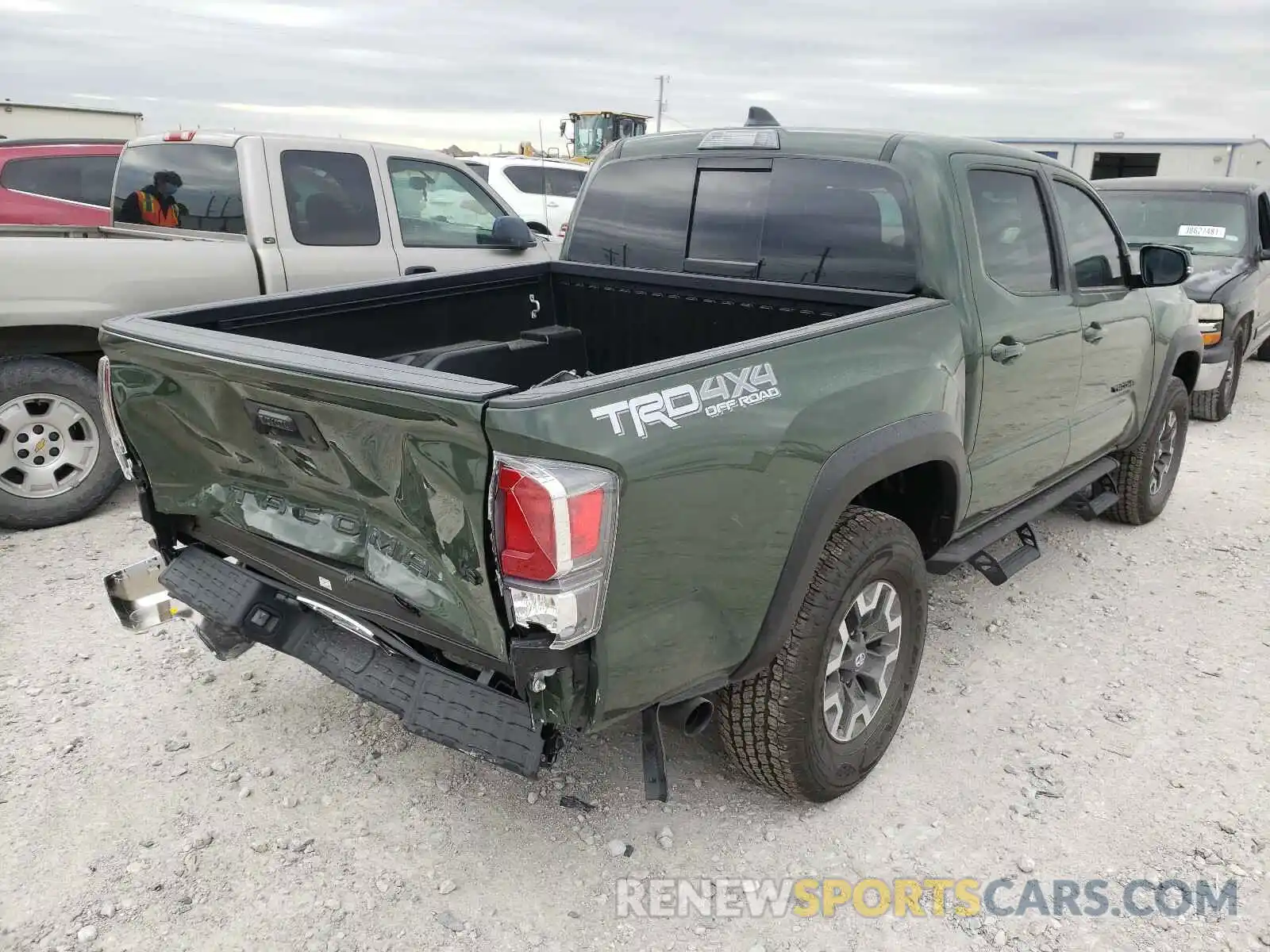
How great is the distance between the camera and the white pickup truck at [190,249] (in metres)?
4.73

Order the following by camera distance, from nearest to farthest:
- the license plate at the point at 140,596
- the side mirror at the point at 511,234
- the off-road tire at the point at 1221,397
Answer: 1. the license plate at the point at 140,596
2. the side mirror at the point at 511,234
3. the off-road tire at the point at 1221,397

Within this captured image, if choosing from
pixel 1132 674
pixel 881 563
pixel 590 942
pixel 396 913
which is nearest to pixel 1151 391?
pixel 1132 674

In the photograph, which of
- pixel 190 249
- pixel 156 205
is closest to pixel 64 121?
A: pixel 156 205

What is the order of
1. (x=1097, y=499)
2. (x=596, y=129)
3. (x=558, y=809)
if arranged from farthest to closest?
1. (x=596, y=129)
2. (x=1097, y=499)
3. (x=558, y=809)

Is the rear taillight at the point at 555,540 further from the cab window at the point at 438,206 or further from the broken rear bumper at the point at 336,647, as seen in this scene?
the cab window at the point at 438,206

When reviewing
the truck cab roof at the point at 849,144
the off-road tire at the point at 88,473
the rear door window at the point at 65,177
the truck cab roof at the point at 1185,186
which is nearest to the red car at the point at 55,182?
the rear door window at the point at 65,177

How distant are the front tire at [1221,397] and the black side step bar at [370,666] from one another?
23.5 ft

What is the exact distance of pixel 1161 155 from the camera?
61.3 feet

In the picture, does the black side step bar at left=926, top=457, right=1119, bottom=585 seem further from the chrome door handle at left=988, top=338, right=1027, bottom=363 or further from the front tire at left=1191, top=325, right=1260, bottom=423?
the front tire at left=1191, top=325, right=1260, bottom=423

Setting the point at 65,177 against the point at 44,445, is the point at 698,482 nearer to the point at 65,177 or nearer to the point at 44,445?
the point at 44,445

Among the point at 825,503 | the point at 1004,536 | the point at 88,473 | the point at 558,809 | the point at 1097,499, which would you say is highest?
the point at 825,503

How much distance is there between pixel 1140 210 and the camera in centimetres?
820

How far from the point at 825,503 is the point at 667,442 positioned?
23.5 inches

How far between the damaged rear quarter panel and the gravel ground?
741 millimetres
